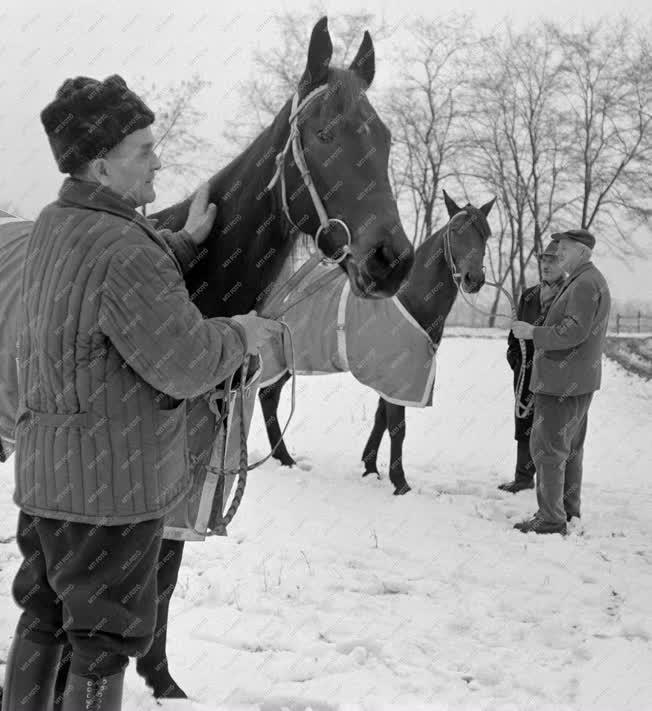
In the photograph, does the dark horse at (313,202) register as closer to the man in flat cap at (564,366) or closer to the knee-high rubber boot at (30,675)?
the knee-high rubber boot at (30,675)

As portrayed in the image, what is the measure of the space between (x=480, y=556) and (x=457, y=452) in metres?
3.37

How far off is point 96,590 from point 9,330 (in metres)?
1.62

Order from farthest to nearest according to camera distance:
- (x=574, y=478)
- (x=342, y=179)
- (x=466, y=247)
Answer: (x=466, y=247)
(x=574, y=478)
(x=342, y=179)

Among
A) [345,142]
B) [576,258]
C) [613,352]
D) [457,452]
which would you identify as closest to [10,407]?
[345,142]

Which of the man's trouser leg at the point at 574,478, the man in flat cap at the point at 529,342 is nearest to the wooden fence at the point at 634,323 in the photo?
the man in flat cap at the point at 529,342

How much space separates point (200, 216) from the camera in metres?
2.44

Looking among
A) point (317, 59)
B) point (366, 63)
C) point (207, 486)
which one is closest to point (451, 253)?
point (366, 63)

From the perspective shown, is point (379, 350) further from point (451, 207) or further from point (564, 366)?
point (564, 366)

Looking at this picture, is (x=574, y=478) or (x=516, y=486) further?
(x=516, y=486)

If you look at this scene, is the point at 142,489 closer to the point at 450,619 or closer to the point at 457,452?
the point at 450,619

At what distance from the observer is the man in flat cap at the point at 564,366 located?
4707mm

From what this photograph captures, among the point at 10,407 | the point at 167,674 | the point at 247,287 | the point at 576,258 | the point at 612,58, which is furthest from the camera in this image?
the point at 612,58

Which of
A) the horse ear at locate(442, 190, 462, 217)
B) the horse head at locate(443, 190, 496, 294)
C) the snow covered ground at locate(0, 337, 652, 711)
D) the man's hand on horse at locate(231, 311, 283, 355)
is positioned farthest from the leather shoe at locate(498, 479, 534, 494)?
the man's hand on horse at locate(231, 311, 283, 355)

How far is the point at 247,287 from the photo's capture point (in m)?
2.40
